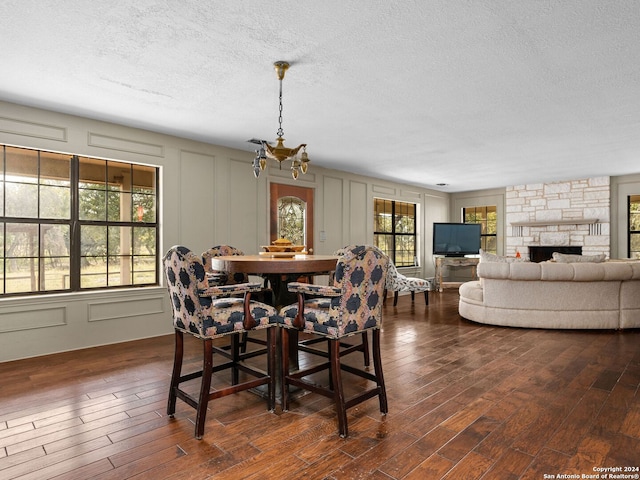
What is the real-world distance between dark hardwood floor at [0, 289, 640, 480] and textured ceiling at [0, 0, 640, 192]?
231 centimetres

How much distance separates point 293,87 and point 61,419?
9.31 feet

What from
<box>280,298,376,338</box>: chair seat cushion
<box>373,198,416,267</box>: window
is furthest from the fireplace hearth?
<box>280,298,376,338</box>: chair seat cushion

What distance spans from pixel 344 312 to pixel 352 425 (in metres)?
0.67

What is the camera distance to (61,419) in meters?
2.44

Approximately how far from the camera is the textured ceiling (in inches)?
88.4

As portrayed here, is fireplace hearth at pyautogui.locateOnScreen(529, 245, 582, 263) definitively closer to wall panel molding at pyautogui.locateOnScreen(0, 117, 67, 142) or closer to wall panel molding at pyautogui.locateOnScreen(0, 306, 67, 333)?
wall panel molding at pyautogui.locateOnScreen(0, 306, 67, 333)

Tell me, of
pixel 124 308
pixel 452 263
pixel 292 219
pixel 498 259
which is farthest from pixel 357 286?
pixel 452 263

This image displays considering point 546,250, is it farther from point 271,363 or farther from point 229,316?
point 229,316

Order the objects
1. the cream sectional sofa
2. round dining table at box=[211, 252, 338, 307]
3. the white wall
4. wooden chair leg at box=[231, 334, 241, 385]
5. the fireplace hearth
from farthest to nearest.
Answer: the fireplace hearth, the cream sectional sofa, the white wall, wooden chair leg at box=[231, 334, 241, 385], round dining table at box=[211, 252, 338, 307]

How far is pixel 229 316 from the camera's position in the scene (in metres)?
2.36

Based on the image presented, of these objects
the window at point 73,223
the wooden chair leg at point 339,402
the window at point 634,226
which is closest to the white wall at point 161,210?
the window at point 73,223

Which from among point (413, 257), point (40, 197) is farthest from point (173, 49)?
point (413, 257)

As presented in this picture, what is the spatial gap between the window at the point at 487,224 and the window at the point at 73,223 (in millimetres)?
7257

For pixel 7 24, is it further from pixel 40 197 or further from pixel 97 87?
pixel 40 197
